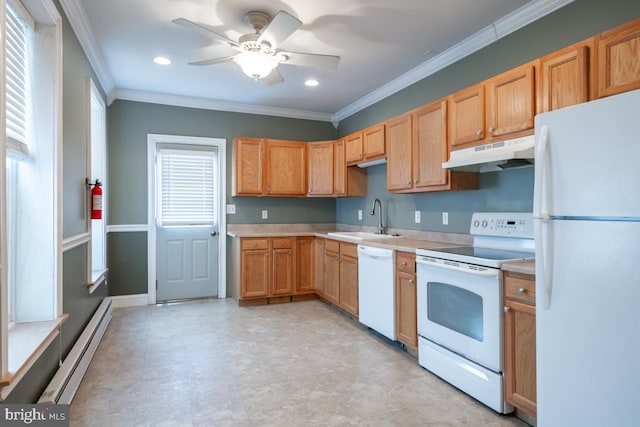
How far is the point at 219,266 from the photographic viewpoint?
16.5 feet

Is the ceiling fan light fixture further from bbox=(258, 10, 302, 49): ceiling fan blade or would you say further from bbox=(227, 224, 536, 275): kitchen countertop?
bbox=(227, 224, 536, 275): kitchen countertop

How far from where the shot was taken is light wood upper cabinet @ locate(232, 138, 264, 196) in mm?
4793

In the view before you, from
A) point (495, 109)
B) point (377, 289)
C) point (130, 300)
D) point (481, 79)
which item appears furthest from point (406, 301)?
point (130, 300)

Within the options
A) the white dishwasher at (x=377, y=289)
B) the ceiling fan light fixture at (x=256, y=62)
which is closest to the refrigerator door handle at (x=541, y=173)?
the white dishwasher at (x=377, y=289)

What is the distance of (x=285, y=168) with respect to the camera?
5.01 meters

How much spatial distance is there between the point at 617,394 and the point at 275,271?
363cm

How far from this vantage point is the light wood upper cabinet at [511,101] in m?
2.30

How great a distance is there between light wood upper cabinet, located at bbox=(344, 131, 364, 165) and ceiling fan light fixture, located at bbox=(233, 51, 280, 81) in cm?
165

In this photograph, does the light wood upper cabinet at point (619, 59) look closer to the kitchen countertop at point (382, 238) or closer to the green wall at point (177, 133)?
the kitchen countertop at point (382, 238)

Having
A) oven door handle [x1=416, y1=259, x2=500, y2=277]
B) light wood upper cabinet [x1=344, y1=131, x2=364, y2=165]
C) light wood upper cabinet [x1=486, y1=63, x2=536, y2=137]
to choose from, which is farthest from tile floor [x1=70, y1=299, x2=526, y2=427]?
light wood upper cabinet [x1=344, y1=131, x2=364, y2=165]

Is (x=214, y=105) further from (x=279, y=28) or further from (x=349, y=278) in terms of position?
(x=349, y=278)

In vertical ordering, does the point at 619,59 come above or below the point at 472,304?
above

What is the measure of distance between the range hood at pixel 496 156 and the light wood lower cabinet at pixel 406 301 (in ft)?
2.65

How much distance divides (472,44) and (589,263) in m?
2.30
